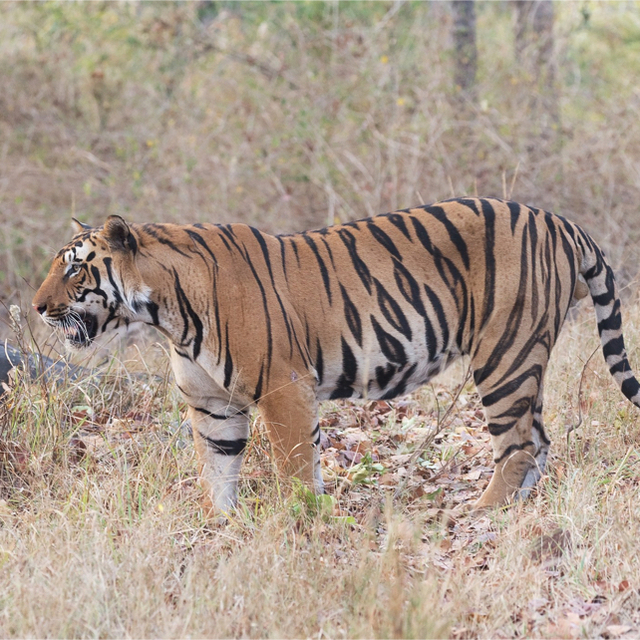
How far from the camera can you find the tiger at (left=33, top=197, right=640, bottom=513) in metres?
3.96

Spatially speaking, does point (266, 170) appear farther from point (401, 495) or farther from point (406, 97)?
point (401, 495)

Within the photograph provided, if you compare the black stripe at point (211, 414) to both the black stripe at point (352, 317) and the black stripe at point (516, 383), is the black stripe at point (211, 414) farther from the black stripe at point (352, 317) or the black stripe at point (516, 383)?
the black stripe at point (516, 383)

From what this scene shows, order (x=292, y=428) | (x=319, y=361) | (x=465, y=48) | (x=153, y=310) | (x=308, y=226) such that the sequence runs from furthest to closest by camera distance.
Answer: (x=465, y=48)
(x=308, y=226)
(x=319, y=361)
(x=153, y=310)
(x=292, y=428)

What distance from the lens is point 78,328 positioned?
13.2ft

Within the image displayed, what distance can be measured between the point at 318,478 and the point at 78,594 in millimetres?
1336

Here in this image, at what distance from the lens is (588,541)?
141 inches

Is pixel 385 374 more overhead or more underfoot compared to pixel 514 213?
more underfoot

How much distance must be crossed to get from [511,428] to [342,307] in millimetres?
1056

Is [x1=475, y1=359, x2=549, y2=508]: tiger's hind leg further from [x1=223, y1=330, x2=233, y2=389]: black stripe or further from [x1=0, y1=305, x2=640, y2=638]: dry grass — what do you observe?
[x1=223, y1=330, x2=233, y2=389]: black stripe

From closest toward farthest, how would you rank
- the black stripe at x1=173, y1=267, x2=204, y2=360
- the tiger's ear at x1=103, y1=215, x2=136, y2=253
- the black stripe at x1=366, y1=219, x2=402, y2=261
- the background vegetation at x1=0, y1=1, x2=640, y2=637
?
1. the background vegetation at x1=0, y1=1, x2=640, y2=637
2. the tiger's ear at x1=103, y1=215, x2=136, y2=253
3. the black stripe at x1=173, y1=267, x2=204, y2=360
4. the black stripe at x1=366, y1=219, x2=402, y2=261

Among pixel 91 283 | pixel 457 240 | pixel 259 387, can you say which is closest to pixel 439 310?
pixel 457 240

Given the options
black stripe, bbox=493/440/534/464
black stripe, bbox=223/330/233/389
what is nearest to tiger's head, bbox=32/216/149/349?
black stripe, bbox=223/330/233/389

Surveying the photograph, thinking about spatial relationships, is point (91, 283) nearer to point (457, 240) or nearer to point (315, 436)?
point (315, 436)

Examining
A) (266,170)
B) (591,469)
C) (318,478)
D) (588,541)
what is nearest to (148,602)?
(318,478)
